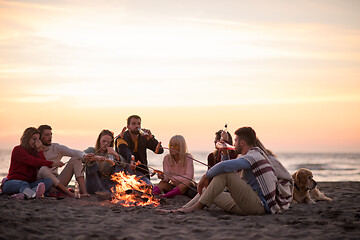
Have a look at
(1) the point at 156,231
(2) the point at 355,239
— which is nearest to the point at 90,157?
(1) the point at 156,231

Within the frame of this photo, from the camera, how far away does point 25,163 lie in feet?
23.5

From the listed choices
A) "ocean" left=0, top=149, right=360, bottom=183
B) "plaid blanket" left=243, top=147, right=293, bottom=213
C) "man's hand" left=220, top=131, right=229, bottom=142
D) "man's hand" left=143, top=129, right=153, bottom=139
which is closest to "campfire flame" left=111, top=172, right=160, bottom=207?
"man's hand" left=143, top=129, right=153, bottom=139

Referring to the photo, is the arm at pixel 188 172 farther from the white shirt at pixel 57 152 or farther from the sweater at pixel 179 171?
the white shirt at pixel 57 152

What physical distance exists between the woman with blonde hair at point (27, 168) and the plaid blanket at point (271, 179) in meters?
3.92

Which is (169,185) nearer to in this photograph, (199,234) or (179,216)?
(179,216)

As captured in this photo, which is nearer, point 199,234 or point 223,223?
point 199,234

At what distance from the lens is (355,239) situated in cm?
424

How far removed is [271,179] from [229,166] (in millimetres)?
670

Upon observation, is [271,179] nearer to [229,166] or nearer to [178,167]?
[229,166]

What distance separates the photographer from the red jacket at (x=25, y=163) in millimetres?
7164

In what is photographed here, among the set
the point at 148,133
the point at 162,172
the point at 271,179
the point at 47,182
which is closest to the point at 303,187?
the point at 271,179

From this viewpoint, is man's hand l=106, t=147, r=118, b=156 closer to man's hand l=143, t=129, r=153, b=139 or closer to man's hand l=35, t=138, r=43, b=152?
man's hand l=143, t=129, r=153, b=139

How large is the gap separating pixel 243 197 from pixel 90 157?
3.48m

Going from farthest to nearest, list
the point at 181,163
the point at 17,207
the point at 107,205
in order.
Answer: the point at 181,163, the point at 107,205, the point at 17,207
